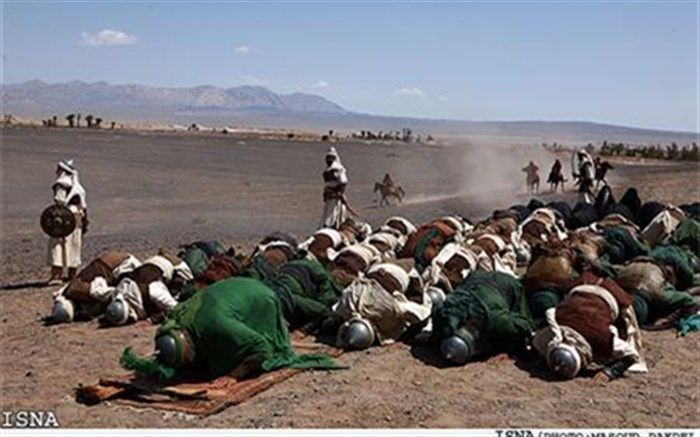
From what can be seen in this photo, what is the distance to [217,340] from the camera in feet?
29.5

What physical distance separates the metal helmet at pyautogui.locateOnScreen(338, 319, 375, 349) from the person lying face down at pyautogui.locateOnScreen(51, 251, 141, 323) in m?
3.30

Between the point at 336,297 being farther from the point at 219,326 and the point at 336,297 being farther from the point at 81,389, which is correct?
the point at 81,389

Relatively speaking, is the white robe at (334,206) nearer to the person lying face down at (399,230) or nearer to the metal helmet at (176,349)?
the person lying face down at (399,230)

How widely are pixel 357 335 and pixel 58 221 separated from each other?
232 inches

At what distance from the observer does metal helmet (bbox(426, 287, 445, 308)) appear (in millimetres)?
10984

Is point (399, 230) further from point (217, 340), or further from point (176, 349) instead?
point (176, 349)

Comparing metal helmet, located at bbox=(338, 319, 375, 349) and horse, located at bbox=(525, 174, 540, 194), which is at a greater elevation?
horse, located at bbox=(525, 174, 540, 194)

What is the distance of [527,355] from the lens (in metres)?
9.99

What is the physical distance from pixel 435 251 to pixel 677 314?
328 centimetres

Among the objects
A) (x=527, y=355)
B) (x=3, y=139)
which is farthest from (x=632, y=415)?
(x=3, y=139)

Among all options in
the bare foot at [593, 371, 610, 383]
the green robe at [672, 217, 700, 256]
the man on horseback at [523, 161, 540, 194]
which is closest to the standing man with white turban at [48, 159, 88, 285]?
the bare foot at [593, 371, 610, 383]

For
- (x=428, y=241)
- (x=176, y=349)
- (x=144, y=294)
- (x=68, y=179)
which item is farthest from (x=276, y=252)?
(x=176, y=349)

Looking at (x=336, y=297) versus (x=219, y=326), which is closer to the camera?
(x=219, y=326)

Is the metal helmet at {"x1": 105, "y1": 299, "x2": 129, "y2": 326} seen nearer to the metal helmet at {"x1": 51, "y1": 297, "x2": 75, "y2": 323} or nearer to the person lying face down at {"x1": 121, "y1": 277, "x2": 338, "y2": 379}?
the metal helmet at {"x1": 51, "y1": 297, "x2": 75, "y2": 323}
